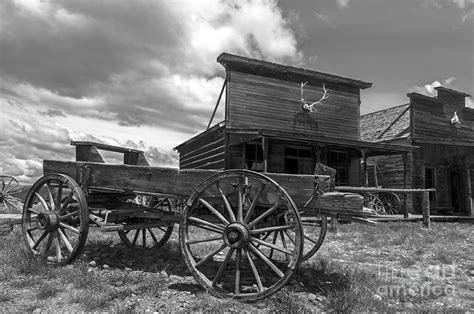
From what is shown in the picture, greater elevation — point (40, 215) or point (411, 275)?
point (40, 215)

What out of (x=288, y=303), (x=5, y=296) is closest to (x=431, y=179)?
(x=288, y=303)

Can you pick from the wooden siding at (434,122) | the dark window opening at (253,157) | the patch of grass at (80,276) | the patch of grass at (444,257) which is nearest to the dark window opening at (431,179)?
the wooden siding at (434,122)

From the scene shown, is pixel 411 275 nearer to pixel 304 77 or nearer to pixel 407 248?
pixel 407 248

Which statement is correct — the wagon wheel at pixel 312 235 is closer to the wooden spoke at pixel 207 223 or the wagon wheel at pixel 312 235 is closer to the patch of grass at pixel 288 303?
the patch of grass at pixel 288 303

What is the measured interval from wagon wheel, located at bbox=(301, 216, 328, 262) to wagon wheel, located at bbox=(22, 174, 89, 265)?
2726 mm

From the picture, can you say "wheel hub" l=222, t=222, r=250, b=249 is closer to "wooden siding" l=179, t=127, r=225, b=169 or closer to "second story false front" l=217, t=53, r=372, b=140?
"wooden siding" l=179, t=127, r=225, b=169

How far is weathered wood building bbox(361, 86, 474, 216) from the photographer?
1842 cm

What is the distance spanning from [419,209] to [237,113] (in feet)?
35.8

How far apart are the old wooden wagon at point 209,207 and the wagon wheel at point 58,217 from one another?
0.04ft

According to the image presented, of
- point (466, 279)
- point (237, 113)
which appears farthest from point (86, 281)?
point (237, 113)

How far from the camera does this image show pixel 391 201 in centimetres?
1852

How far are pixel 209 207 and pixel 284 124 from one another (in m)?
13.1

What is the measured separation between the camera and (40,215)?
4.75 metres

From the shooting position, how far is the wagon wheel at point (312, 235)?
4.61m
